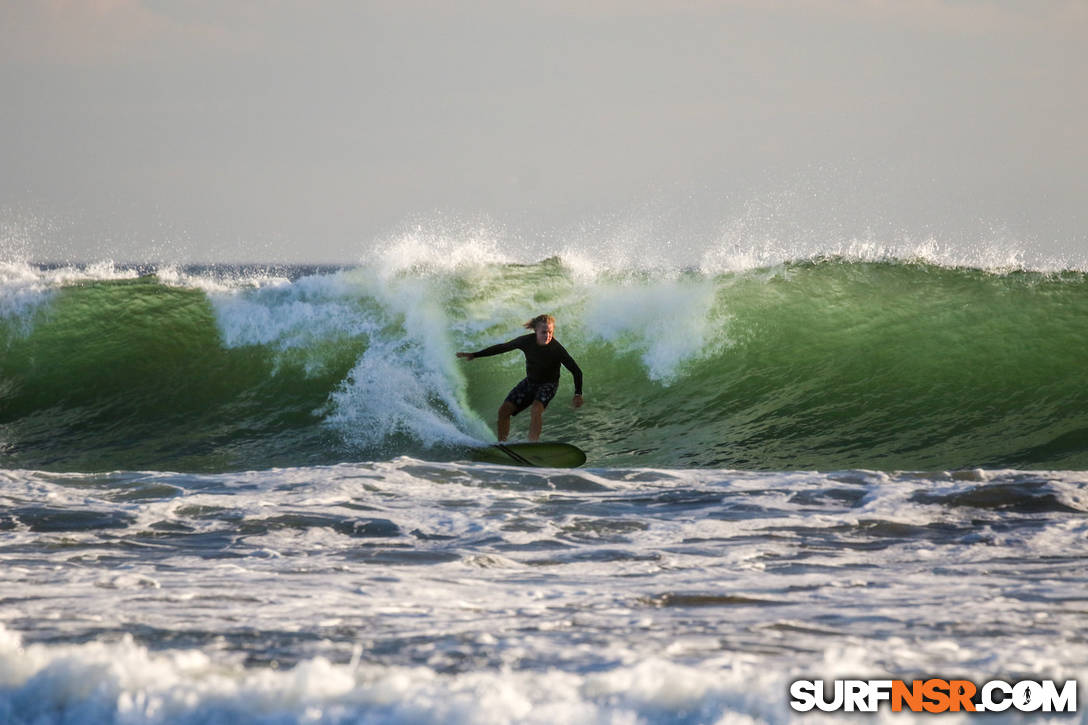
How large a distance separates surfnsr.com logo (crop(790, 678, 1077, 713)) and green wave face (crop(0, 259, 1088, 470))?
579cm

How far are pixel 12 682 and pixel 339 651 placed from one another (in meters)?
1.05

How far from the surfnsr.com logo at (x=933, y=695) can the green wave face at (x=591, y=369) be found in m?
5.79

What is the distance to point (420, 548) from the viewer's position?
591 centimetres

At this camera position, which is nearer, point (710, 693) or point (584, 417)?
point (710, 693)

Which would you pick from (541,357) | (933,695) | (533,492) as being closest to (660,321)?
(541,357)

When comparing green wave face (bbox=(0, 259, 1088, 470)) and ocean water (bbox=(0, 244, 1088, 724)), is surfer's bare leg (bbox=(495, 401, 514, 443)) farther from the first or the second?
ocean water (bbox=(0, 244, 1088, 724))

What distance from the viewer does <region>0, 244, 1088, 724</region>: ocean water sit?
3611mm

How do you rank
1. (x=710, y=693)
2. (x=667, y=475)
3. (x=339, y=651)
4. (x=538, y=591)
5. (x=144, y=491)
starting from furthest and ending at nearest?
(x=667, y=475), (x=144, y=491), (x=538, y=591), (x=339, y=651), (x=710, y=693)

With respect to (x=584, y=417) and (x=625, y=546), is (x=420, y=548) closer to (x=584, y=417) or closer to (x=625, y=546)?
(x=625, y=546)

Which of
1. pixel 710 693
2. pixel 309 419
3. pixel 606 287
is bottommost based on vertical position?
pixel 710 693

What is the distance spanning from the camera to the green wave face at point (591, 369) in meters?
10.5

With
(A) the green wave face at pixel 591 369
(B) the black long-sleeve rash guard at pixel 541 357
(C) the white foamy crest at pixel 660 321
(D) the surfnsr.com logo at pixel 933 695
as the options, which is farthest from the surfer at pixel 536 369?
(D) the surfnsr.com logo at pixel 933 695

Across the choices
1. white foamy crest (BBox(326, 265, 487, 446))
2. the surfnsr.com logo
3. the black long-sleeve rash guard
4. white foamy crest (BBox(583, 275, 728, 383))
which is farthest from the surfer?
the surfnsr.com logo

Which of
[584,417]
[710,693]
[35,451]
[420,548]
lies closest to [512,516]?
[420,548]
